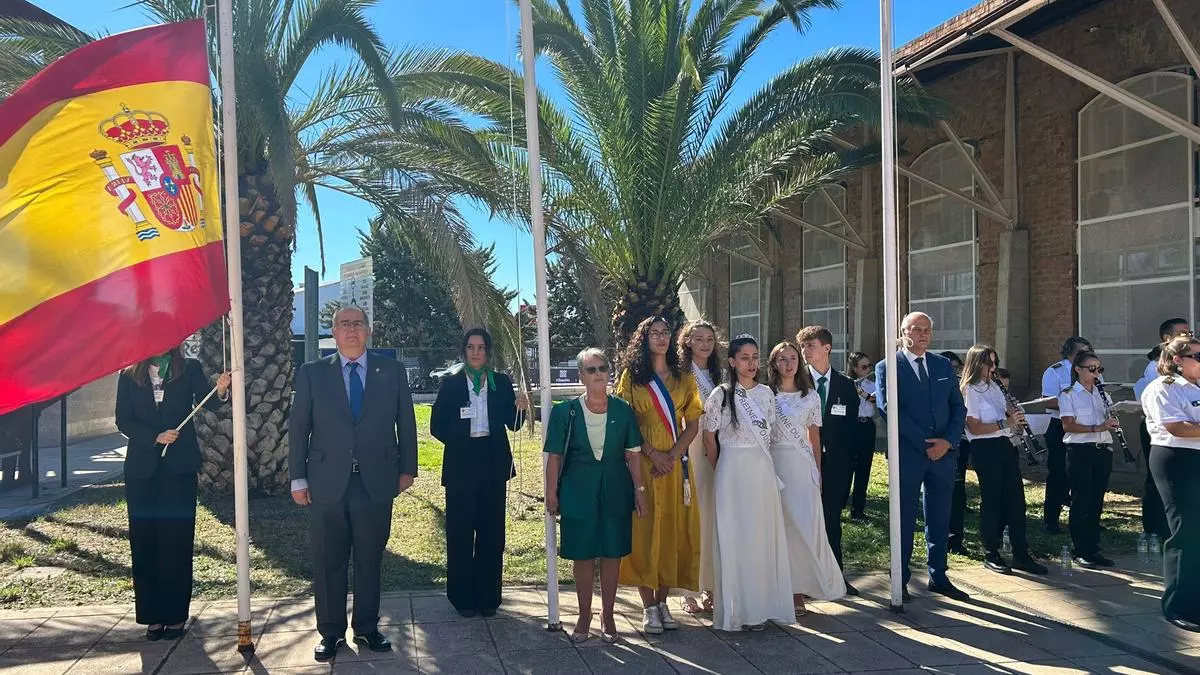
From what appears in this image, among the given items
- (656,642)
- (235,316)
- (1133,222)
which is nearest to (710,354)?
(656,642)

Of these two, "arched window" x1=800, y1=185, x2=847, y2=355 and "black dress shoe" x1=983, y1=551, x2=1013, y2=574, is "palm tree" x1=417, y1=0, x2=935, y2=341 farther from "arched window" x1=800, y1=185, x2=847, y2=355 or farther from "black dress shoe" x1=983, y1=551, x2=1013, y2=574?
"arched window" x1=800, y1=185, x2=847, y2=355

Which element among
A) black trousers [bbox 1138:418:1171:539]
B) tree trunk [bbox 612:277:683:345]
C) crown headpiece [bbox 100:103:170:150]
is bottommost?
black trousers [bbox 1138:418:1171:539]

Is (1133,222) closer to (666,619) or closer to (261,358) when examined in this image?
(666,619)

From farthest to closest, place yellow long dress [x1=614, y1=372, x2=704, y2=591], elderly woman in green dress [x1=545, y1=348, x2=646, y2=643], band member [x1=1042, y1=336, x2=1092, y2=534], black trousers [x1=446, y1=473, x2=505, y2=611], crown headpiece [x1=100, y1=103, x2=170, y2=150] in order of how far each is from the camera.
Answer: band member [x1=1042, y1=336, x2=1092, y2=534]
black trousers [x1=446, y1=473, x2=505, y2=611]
yellow long dress [x1=614, y1=372, x2=704, y2=591]
elderly woman in green dress [x1=545, y1=348, x2=646, y2=643]
crown headpiece [x1=100, y1=103, x2=170, y2=150]

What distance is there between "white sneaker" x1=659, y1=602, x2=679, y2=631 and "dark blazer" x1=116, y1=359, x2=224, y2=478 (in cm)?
307

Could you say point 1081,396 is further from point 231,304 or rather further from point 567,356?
point 567,356

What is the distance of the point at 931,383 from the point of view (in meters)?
5.89

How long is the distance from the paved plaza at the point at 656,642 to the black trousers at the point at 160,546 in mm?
213

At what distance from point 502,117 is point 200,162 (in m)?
5.29

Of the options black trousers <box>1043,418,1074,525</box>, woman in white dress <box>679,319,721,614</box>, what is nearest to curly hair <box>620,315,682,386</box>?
woman in white dress <box>679,319,721,614</box>

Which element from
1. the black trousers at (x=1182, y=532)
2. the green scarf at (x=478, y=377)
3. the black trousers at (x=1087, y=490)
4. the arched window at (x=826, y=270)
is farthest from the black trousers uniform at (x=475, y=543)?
the arched window at (x=826, y=270)

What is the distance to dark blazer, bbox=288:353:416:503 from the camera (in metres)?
4.74

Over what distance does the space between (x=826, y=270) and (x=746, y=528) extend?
1711 centimetres

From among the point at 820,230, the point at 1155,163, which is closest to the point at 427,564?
the point at 1155,163
